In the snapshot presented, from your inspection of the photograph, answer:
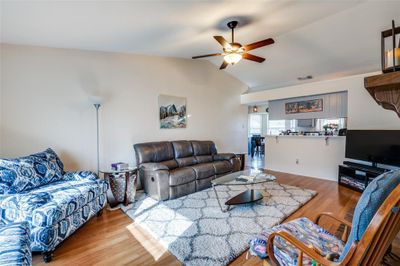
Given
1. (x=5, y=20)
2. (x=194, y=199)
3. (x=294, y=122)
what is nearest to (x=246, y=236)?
(x=194, y=199)

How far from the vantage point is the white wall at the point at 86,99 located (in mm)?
2773

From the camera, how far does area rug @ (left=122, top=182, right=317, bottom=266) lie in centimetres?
193

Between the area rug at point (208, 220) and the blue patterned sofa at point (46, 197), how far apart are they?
0.69 m

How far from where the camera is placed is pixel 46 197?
6.53 feet

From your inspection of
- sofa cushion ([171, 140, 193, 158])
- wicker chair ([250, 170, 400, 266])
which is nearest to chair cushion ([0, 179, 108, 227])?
wicker chair ([250, 170, 400, 266])

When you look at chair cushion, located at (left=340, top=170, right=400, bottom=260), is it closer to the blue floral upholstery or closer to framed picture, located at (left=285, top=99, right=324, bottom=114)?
the blue floral upholstery

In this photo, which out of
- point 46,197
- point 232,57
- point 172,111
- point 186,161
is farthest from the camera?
point 172,111

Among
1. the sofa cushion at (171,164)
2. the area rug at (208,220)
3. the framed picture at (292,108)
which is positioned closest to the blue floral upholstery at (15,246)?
the area rug at (208,220)

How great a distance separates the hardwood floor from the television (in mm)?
1100

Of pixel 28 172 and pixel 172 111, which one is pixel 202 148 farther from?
pixel 28 172

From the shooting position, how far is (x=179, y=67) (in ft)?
15.3

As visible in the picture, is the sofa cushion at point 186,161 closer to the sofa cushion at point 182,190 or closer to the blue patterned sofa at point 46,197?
the sofa cushion at point 182,190

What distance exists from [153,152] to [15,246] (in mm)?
2624

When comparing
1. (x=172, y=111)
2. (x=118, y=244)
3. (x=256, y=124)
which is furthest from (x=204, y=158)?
(x=256, y=124)
